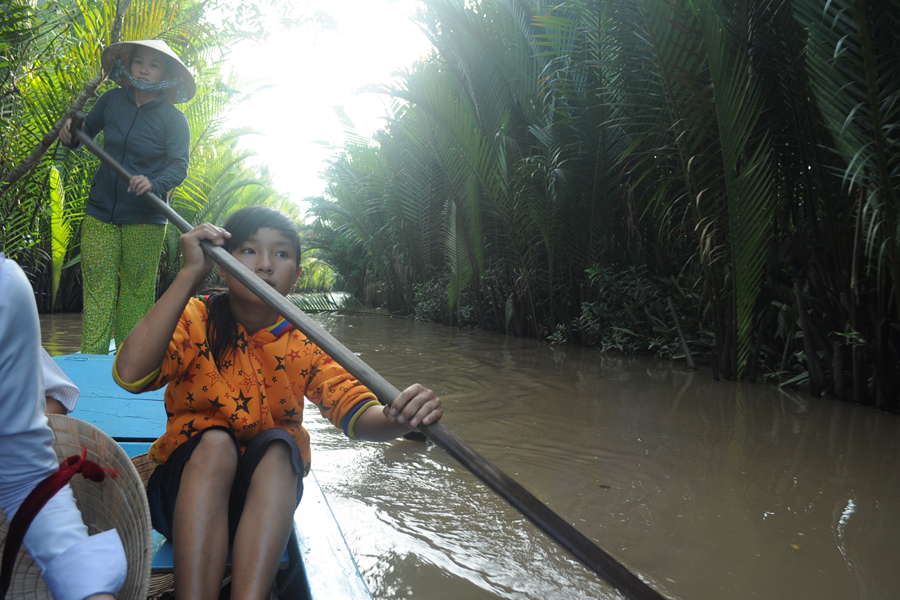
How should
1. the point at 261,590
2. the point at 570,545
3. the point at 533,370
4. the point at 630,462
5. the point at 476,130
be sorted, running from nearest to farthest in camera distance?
the point at 570,545, the point at 261,590, the point at 630,462, the point at 533,370, the point at 476,130

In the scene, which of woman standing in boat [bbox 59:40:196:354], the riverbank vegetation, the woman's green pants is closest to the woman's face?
woman standing in boat [bbox 59:40:196:354]

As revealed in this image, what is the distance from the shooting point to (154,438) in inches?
74.7

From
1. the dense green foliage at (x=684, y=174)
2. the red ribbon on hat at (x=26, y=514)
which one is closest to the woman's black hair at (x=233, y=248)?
the red ribbon on hat at (x=26, y=514)

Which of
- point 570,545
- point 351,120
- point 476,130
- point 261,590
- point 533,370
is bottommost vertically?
point 533,370

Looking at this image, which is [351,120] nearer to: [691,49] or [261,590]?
[691,49]

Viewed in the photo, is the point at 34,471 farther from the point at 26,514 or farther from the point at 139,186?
the point at 139,186

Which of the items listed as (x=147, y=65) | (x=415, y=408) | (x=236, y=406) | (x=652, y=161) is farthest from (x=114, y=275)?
(x=652, y=161)

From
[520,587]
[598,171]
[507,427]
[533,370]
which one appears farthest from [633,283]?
[520,587]

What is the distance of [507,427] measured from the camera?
3.00 metres

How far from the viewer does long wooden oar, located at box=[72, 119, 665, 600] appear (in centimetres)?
76

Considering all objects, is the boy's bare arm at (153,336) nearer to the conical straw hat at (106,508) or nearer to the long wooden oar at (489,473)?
the long wooden oar at (489,473)

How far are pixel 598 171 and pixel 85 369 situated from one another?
15.0 feet

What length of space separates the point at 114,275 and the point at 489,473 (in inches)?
97.7

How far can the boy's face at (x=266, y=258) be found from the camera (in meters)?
1.40
